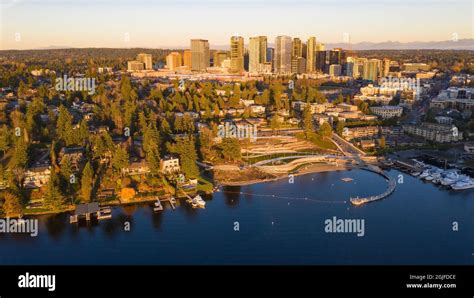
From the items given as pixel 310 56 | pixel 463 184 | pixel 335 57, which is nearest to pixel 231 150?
pixel 463 184

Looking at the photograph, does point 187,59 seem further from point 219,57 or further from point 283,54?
point 283,54

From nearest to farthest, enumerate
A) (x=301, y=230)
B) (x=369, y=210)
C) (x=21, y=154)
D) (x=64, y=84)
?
(x=301, y=230) < (x=369, y=210) < (x=21, y=154) < (x=64, y=84)

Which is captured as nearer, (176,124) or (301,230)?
(301,230)

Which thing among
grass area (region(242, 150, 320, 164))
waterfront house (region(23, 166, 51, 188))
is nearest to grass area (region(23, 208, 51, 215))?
waterfront house (region(23, 166, 51, 188))

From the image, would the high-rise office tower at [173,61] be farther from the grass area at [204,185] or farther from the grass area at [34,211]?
the grass area at [34,211]

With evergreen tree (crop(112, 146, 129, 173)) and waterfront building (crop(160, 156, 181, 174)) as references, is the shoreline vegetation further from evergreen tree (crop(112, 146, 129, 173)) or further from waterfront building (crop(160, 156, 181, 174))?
evergreen tree (crop(112, 146, 129, 173))

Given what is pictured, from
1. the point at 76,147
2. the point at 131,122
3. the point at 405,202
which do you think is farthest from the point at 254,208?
the point at 131,122

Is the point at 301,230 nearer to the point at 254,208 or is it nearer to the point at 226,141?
the point at 254,208

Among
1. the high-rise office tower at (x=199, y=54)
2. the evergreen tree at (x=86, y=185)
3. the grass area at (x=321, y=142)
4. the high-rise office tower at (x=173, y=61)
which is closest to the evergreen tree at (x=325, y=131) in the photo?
the grass area at (x=321, y=142)
